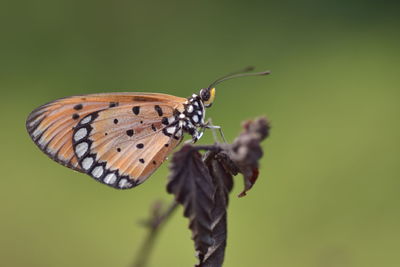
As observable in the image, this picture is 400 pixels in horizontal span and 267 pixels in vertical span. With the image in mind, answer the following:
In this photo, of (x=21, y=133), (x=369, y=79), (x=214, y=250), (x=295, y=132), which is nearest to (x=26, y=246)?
(x=21, y=133)

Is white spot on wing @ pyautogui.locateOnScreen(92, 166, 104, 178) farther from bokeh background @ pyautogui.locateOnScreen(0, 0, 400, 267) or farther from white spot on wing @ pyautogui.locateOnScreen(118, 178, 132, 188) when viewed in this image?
bokeh background @ pyautogui.locateOnScreen(0, 0, 400, 267)

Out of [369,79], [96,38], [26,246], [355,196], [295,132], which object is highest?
[96,38]

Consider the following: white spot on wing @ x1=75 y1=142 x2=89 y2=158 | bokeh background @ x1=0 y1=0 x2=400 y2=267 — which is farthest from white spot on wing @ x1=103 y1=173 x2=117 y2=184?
bokeh background @ x1=0 y1=0 x2=400 y2=267

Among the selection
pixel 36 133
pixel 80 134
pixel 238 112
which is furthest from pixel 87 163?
pixel 238 112

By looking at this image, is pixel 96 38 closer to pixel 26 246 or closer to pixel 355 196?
pixel 26 246

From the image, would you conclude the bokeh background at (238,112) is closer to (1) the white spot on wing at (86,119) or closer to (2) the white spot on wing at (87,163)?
(2) the white spot on wing at (87,163)

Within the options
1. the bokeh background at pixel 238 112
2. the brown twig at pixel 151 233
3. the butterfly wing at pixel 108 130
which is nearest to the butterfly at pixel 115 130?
the butterfly wing at pixel 108 130
